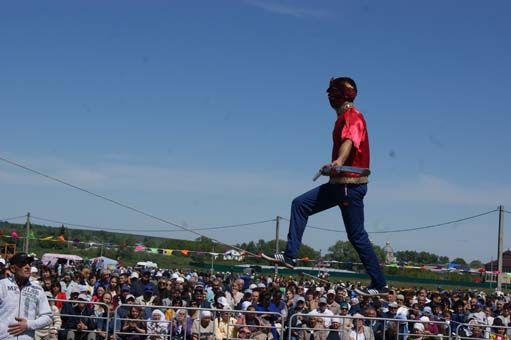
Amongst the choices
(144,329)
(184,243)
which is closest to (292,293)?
(144,329)

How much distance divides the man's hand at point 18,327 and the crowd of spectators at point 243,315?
2.18ft

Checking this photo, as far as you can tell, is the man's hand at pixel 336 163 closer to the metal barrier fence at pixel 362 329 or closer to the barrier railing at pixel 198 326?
the metal barrier fence at pixel 362 329

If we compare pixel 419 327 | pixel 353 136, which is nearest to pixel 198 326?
pixel 419 327

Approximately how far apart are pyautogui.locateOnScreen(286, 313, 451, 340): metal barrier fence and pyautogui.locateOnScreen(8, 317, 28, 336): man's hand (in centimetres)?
408

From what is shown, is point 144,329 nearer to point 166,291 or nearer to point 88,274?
point 166,291

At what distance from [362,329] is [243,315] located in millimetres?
2276

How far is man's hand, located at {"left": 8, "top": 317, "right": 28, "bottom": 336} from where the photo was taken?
300 inches

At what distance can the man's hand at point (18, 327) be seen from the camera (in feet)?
25.0

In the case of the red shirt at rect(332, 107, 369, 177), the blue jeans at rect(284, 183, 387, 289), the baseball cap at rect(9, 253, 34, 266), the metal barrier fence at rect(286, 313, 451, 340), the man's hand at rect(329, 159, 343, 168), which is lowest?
the metal barrier fence at rect(286, 313, 451, 340)

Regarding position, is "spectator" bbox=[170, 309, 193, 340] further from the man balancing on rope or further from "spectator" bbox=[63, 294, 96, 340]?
the man balancing on rope

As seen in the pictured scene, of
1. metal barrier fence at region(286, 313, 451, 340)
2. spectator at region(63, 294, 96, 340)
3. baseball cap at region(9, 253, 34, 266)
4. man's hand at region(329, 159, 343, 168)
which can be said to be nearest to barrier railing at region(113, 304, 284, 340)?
spectator at region(63, 294, 96, 340)

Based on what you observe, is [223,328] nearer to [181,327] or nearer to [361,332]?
[181,327]

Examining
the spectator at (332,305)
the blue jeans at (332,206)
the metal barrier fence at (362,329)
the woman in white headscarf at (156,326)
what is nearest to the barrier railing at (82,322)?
the woman in white headscarf at (156,326)

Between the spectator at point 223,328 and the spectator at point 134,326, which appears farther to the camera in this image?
the spectator at point 134,326
